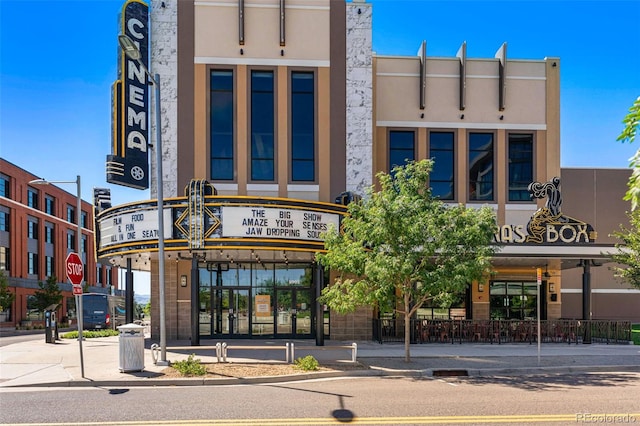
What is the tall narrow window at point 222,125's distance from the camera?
880 inches

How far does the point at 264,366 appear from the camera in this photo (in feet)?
47.7

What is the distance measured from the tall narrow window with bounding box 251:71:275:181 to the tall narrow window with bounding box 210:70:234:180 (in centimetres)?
96

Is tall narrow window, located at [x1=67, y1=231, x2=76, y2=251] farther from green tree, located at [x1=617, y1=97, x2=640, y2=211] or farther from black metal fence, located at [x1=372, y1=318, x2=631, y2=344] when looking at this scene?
green tree, located at [x1=617, y1=97, x2=640, y2=211]

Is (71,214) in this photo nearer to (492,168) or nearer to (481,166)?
(481,166)

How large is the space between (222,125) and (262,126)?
174 cm

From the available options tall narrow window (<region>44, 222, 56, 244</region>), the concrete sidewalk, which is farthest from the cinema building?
tall narrow window (<region>44, 222, 56, 244</region>)

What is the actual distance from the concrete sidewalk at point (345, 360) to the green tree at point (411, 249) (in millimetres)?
1587

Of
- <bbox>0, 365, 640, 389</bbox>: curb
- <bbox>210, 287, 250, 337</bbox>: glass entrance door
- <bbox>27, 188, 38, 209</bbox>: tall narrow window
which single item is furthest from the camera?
<bbox>27, 188, 38, 209</bbox>: tall narrow window

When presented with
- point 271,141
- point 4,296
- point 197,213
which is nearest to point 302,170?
point 271,141

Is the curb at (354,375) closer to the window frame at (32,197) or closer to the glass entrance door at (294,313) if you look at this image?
the glass entrance door at (294,313)

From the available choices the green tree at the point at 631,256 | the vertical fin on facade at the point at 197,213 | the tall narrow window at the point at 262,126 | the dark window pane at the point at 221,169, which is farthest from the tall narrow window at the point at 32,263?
the green tree at the point at 631,256

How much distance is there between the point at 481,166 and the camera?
25.3 m

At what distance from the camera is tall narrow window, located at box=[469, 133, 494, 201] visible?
25266 mm

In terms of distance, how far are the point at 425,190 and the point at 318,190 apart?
6.89 meters
